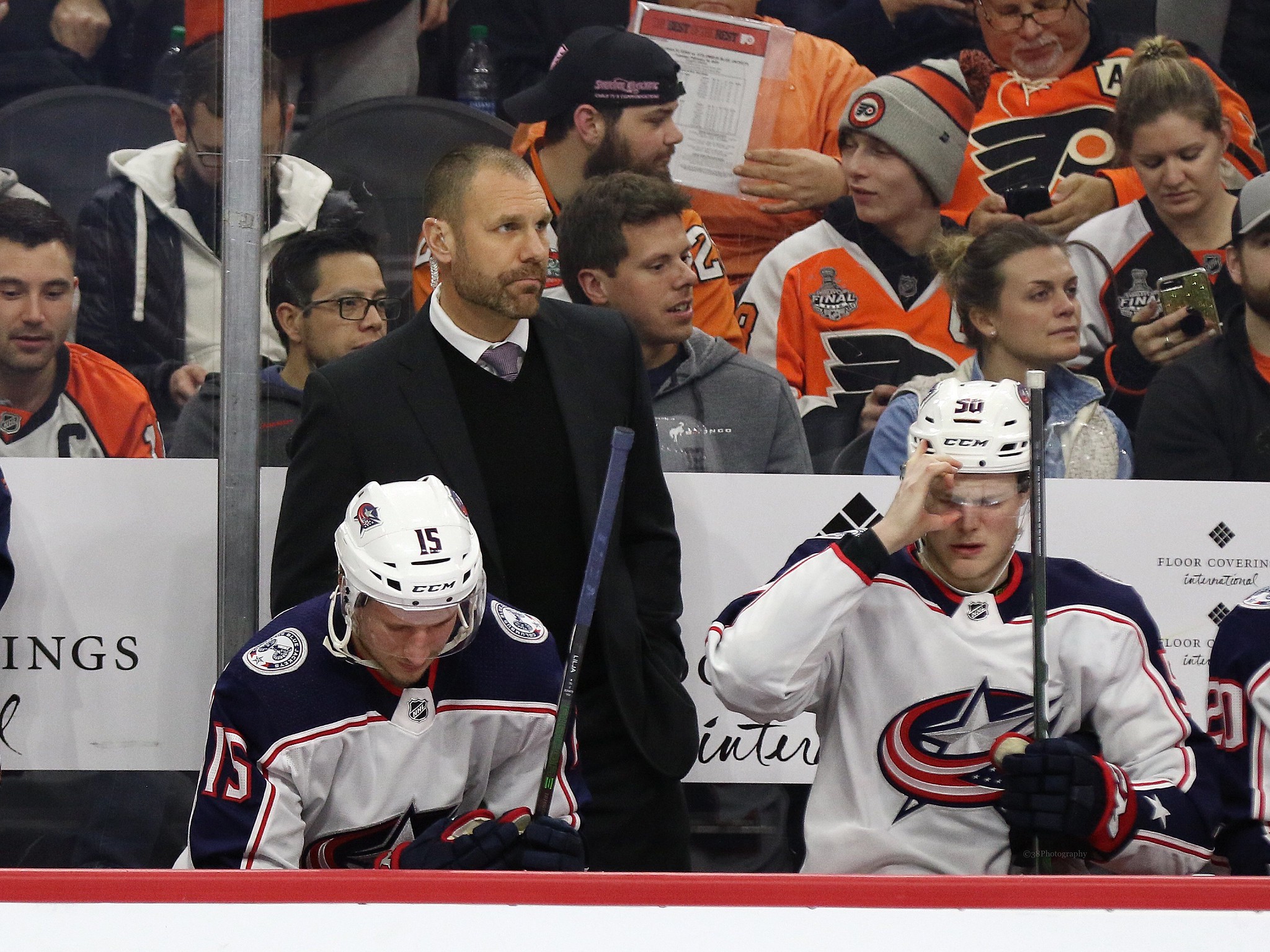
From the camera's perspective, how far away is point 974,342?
3.12 m

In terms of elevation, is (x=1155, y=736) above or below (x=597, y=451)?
below

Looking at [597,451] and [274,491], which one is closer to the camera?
[597,451]

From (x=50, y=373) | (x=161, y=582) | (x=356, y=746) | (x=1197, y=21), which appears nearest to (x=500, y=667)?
(x=356, y=746)

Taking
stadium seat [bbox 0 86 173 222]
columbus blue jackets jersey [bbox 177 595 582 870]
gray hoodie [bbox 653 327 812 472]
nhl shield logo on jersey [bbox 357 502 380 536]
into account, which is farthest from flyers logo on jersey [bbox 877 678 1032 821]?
stadium seat [bbox 0 86 173 222]

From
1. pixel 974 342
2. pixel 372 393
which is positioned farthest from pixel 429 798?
pixel 974 342

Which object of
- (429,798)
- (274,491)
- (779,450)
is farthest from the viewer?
(779,450)

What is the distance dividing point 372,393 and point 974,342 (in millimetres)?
1304

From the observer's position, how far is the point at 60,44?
291cm

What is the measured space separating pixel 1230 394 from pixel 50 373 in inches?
94.2

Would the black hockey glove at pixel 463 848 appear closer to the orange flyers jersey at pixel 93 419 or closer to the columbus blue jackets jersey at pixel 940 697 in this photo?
the columbus blue jackets jersey at pixel 940 697

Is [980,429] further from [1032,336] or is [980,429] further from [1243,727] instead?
[1032,336]

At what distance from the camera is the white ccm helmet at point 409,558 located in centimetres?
188

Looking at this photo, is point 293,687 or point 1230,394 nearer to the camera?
point 293,687

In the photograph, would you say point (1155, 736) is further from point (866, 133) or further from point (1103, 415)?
point (866, 133)
